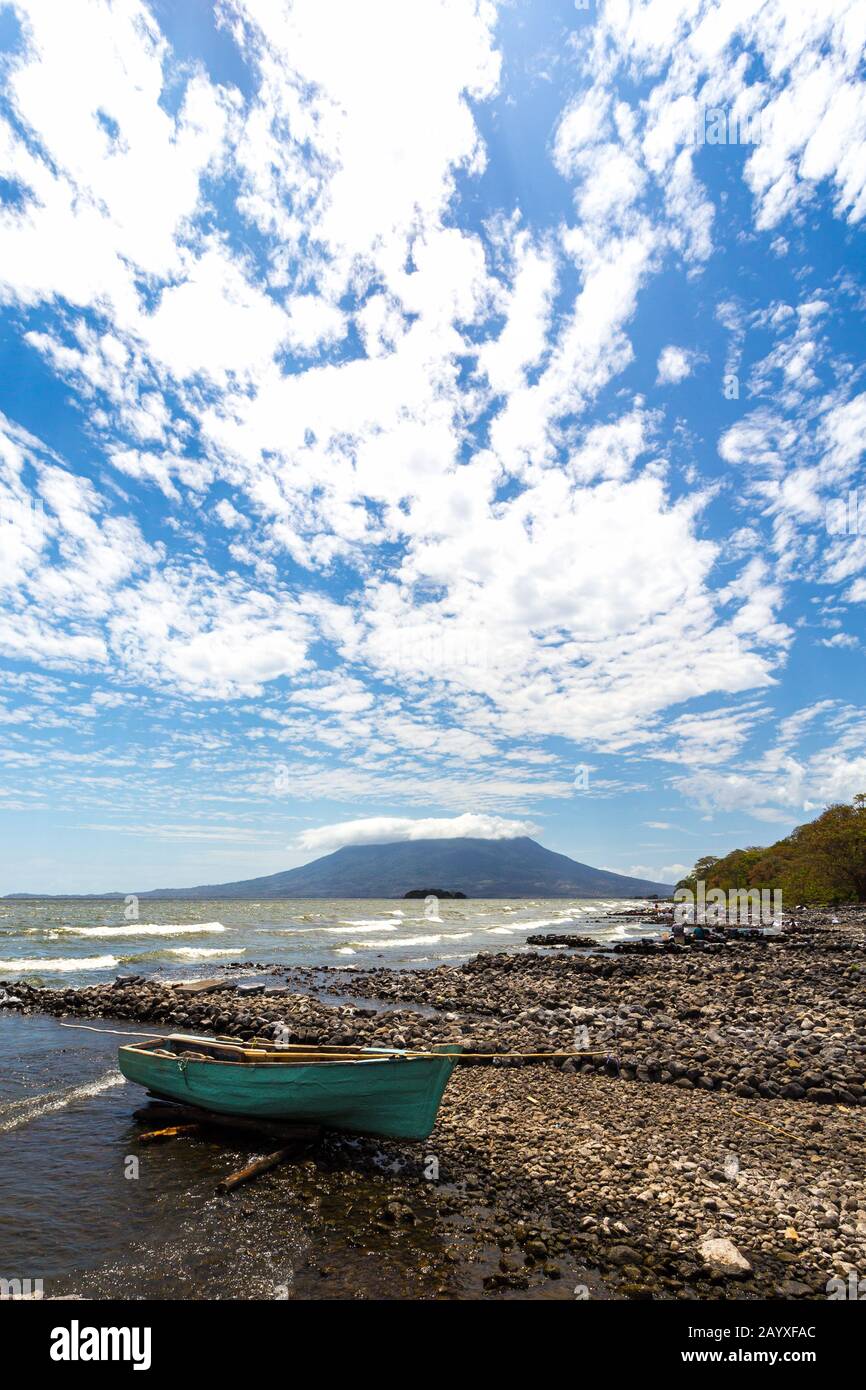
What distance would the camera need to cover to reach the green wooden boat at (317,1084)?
10797 mm

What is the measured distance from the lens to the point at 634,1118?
39.9ft

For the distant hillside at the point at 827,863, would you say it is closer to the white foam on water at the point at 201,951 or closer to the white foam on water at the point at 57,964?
the white foam on water at the point at 201,951

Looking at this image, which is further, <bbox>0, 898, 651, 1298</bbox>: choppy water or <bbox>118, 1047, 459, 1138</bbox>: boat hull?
<bbox>118, 1047, 459, 1138</bbox>: boat hull

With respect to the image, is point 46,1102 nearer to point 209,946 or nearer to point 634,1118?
point 634,1118

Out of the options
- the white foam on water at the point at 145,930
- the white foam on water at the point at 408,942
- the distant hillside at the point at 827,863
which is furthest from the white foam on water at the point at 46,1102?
the distant hillside at the point at 827,863

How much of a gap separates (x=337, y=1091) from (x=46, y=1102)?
28.3 ft

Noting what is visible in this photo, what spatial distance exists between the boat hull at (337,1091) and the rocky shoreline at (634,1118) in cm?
73

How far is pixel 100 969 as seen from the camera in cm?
3591

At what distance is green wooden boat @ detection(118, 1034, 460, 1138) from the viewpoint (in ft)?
35.4

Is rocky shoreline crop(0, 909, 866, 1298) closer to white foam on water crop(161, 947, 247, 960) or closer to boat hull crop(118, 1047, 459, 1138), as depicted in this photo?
boat hull crop(118, 1047, 459, 1138)

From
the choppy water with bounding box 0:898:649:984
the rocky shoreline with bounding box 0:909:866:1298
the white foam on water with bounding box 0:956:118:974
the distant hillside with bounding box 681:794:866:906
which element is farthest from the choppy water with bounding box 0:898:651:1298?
the distant hillside with bounding box 681:794:866:906

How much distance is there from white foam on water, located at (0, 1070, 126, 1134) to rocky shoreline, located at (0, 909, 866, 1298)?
178 inches
